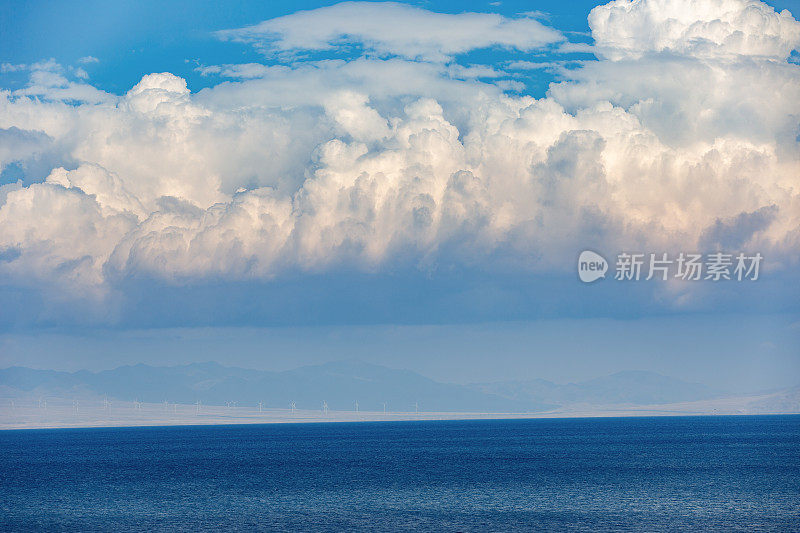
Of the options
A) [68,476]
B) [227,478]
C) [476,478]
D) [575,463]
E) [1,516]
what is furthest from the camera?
[575,463]

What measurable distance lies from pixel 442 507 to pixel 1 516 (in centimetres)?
5320

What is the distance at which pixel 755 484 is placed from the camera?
141m

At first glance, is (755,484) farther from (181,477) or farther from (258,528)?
(181,477)

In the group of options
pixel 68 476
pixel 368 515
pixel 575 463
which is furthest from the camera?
pixel 575 463

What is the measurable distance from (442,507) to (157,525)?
3312cm

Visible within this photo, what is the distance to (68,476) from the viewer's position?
183 metres

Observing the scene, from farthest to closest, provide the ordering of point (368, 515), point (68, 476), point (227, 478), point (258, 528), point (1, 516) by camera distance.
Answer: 1. point (68, 476)
2. point (227, 478)
3. point (1, 516)
4. point (368, 515)
5. point (258, 528)

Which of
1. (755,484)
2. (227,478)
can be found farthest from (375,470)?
(755,484)

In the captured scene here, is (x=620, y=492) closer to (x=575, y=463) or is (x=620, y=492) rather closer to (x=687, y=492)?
(x=687, y=492)

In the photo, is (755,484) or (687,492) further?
(755,484)

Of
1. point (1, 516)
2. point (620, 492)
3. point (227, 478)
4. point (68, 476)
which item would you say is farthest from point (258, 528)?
point (68, 476)

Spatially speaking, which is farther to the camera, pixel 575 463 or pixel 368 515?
pixel 575 463

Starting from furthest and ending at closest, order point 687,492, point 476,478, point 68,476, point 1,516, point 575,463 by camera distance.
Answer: point 575,463 < point 68,476 < point 476,478 < point 687,492 < point 1,516

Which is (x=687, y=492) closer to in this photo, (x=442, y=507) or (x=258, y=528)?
(x=442, y=507)
